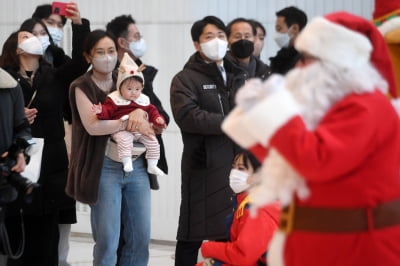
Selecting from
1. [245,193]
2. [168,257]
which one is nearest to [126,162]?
[245,193]

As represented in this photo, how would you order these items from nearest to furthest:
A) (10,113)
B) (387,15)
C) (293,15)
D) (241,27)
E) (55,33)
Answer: (387,15)
(10,113)
(241,27)
(55,33)
(293,15)

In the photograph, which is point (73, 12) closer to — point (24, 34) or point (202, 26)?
point (24, 34)

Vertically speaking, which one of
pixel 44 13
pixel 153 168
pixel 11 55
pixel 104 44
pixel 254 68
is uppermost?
pixel 44 13

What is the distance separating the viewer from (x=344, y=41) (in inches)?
140

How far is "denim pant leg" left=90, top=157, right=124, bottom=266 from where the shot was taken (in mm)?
6391

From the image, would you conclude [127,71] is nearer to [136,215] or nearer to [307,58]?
[136,215]

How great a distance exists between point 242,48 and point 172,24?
1667 millimetres

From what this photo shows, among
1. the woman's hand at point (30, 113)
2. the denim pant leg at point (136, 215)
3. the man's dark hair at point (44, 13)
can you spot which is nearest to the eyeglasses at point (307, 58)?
the denim pant leg at point (136, 215)

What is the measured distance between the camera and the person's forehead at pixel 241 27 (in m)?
7.29

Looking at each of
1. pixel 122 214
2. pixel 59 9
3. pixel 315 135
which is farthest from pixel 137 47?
pixel 315 135

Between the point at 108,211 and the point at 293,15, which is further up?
the point at 293,15

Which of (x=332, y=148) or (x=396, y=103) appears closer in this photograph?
(x=332, y=148)

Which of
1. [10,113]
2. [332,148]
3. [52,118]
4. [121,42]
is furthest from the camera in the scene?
[121,42]

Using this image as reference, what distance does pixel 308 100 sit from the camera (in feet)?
11.6
